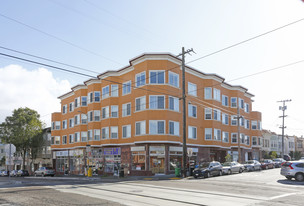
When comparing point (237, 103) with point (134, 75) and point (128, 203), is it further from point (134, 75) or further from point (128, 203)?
point (128, 203)

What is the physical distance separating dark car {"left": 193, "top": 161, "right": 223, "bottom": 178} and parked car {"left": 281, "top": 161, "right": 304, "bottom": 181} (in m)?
6.61

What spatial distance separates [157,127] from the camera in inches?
1275

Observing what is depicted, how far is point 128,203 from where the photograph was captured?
11844 mm

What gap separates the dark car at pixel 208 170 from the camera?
27.1 meters

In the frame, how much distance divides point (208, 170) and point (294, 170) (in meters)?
7.53

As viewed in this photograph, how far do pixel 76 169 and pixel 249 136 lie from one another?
29.3 meters

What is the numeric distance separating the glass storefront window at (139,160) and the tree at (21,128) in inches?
1043

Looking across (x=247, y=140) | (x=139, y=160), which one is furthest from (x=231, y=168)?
(x=247, y=140)

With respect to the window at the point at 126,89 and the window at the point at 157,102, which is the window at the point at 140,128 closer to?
the window at the point at 157,102

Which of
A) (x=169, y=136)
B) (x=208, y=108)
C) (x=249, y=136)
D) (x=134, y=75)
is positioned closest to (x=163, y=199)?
(x=169, y=136)

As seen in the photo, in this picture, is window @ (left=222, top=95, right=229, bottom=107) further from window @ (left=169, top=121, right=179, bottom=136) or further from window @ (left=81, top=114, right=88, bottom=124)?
window @ (left=81, top=114, right=88, bottom=124)

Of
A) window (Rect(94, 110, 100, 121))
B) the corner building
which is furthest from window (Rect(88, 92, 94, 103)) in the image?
window (Rect(94, 110, 100, 121))

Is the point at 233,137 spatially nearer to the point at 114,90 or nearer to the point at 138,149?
the point at 138,149

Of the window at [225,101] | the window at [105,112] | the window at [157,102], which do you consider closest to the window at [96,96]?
the window at [105,112]
